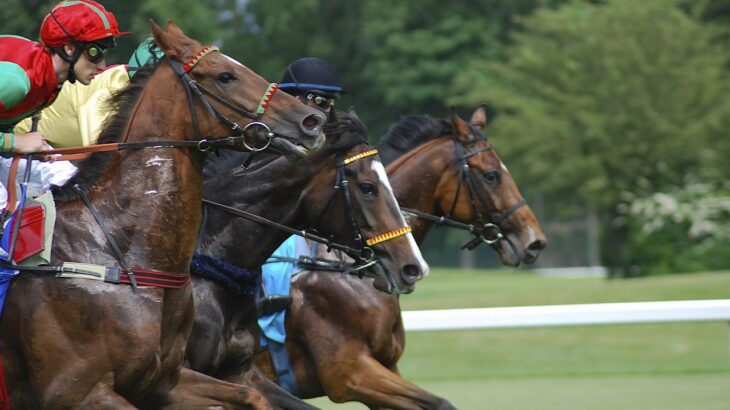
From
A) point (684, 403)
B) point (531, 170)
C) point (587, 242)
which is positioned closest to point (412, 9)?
point (587, 242)

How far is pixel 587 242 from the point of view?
4328 centimetres

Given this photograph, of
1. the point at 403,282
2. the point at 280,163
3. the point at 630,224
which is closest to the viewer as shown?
the point at 403,282

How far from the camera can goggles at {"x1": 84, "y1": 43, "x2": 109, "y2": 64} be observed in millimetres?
4688

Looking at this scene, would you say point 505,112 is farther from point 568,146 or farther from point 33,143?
point 33,143

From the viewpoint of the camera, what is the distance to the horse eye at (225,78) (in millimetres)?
4668

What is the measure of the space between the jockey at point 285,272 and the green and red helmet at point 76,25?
4.94 ft

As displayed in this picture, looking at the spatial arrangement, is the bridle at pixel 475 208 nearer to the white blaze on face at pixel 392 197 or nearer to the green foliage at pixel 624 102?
the white blaze on face at pixel 392 197

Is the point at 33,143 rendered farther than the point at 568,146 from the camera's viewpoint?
No

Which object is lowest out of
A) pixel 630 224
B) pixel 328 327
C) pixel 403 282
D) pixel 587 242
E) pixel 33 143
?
pixel 587 242

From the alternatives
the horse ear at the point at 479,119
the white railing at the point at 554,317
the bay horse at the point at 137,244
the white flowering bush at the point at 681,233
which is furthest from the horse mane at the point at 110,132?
the white flowering bush at the point at 681,233

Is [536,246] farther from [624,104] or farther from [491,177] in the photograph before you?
→ [624,104]

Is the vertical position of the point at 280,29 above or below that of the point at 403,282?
below

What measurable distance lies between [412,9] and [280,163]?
39.2 metres

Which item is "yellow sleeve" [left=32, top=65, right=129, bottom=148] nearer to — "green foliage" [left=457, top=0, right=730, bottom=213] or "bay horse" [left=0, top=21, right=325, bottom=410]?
"bay horse" [left=0, top=21, right=325, bottom=410]
